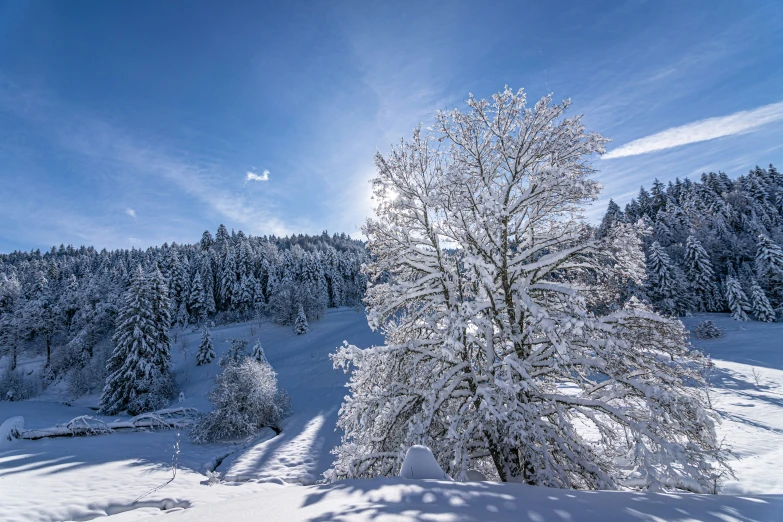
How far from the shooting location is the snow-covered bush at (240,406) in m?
21.7

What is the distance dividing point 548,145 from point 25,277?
4444 inches

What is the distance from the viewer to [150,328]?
30.8 meters

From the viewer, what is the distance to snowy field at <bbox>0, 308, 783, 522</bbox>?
2449 mm

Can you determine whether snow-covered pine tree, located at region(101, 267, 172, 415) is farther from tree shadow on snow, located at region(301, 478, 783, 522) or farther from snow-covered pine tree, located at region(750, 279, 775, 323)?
snow-covered pine tree, located at region(750, 279, 775, 323)

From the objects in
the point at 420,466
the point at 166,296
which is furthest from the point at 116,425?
the point at 420,466

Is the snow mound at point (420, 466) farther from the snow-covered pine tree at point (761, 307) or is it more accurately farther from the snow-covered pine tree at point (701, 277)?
the snow-covered pine tree at point (701, 277)

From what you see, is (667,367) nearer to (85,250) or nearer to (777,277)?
(777,277)

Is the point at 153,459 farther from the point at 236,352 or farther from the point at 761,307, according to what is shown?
the point at 761,307

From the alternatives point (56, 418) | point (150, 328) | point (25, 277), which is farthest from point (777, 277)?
point (25, 277)

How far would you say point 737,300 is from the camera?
38.5 m

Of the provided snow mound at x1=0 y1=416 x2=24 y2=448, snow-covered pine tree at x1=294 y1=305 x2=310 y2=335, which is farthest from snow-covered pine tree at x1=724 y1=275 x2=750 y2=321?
snow mound at x1=0 y1=416 x2=24 y2=448

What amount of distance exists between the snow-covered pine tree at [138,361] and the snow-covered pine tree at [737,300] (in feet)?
203

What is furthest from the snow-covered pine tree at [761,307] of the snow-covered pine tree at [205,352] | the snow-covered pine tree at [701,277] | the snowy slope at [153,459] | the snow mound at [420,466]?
the snow-covered pine tree at [205,352]

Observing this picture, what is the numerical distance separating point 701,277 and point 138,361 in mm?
66870
